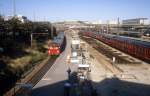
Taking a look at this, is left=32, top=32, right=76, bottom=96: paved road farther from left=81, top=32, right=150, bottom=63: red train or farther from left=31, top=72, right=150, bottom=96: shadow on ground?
left=81, top=32, right=150, bottom=63: red train

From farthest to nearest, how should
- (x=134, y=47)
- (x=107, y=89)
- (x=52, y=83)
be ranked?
(x=134, y=47) → (x=52, y=83) → (x=107, y=89)

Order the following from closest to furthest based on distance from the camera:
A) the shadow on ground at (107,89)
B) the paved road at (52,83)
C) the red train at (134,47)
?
the shadow on ground at (107,89) < the paved road at (52,83) < the red train at (134,47)

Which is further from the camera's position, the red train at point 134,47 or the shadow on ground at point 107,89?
the red train at point 134,47

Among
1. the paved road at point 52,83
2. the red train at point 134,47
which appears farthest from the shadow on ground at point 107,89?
the red train at point 134,47

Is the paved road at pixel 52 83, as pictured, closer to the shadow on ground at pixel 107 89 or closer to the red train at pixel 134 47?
the shadow on ground at pixel 107 89

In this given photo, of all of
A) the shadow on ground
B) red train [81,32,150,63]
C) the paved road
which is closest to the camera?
the shadow on ground

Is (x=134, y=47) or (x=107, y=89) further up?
(x=134, y=47)

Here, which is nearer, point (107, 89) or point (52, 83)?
point (107, 89)

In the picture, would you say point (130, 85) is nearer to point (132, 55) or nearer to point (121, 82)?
point (121, 82)

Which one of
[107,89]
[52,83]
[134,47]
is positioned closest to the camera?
[107,89]

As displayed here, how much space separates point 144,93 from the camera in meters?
21.5

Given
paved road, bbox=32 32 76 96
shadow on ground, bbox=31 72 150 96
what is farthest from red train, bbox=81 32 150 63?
paved road, bbox=32 32 76 96

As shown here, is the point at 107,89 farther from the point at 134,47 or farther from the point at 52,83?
the point at 134,47

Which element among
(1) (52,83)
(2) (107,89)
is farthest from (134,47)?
(1) (52,83)
